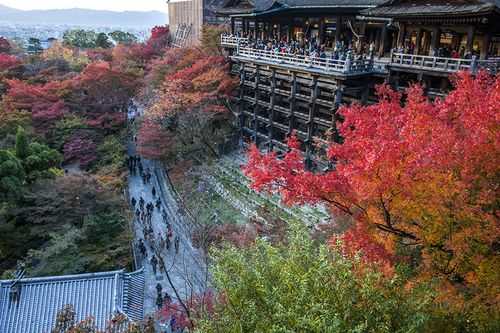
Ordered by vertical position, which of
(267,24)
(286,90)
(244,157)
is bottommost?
(244,157)

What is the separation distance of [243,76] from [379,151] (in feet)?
76.4

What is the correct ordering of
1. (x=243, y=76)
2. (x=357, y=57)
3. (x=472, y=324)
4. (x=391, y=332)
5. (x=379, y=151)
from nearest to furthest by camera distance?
1. (x=391, y=332)
2. (x=472, y=324)
3. (x=379, y=151)
4. (x=357, y=57)
5. (x=243, y=76)

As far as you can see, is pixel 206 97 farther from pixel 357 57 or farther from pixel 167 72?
pixel 357 57

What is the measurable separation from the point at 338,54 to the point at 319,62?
1.26m

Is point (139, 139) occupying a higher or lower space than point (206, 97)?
lower

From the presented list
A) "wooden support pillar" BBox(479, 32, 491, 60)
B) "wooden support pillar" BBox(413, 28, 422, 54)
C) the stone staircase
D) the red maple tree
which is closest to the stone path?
the stone staircase

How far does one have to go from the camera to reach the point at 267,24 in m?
38.2

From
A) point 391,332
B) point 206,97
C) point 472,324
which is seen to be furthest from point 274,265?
point 206,97

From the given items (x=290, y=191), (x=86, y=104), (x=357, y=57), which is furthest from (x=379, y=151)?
(x=86, y=104)

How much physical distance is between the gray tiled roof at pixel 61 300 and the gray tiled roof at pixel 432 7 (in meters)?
18.0

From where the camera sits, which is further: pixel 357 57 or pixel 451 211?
pixel 357 57

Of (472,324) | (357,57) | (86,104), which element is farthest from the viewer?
(86,104)

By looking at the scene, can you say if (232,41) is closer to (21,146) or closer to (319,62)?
(319,62)

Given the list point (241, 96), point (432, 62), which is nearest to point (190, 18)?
point (241, 96)
